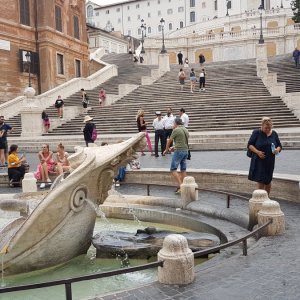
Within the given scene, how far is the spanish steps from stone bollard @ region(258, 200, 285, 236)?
1066 centimetres

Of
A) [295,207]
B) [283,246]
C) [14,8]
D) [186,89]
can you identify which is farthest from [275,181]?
[14,8]

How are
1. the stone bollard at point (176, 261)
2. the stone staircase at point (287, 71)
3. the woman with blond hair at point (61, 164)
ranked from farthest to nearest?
the stone staircase at point (287, 71) < the woman with blond hair at point (61, 164) < the stone bollard at point (176, 261)

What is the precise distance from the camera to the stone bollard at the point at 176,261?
14.4 feet

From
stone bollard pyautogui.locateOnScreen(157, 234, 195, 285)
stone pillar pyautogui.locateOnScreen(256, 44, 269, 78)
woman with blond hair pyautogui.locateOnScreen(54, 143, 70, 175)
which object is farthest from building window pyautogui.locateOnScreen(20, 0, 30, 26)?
stone bollard pyautogui.locateOnScreen(157, 234, 195, 285)

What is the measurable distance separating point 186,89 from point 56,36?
1191 centimetres

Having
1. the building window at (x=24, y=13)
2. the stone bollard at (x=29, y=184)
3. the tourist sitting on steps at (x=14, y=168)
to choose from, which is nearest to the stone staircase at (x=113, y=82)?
the building window at (x=24, y=13)

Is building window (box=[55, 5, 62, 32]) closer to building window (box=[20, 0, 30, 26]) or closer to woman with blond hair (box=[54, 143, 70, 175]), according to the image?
building window (box=[20, 0, 30, 26])

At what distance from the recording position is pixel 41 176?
36.1 feet

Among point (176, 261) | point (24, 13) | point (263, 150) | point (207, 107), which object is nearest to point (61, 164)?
point (263, 150)

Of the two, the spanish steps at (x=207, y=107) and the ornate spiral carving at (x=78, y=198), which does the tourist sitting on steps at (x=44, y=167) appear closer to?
the ornate spiral carving at (x=78, y=198)

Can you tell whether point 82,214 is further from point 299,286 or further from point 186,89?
point 186,89

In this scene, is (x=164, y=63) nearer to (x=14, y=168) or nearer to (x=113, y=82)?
(x=113, y=82)

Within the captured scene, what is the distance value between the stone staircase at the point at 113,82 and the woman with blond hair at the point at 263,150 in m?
16.7

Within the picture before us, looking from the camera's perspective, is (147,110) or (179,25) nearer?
(147,110)
